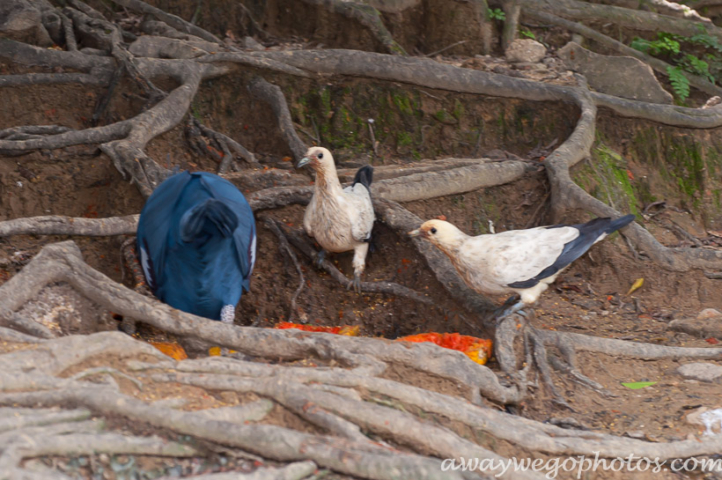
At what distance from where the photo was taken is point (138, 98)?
7172 mm

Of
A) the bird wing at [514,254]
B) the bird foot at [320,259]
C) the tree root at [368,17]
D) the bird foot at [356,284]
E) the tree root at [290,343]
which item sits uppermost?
the tree root at [368,17]

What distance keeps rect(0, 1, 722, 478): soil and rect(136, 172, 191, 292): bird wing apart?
1.65 feet

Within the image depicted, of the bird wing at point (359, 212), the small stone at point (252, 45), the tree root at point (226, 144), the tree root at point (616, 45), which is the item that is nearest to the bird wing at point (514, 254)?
the bird wing at point (359, 212)

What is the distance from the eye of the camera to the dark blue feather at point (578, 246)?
15.2 ft

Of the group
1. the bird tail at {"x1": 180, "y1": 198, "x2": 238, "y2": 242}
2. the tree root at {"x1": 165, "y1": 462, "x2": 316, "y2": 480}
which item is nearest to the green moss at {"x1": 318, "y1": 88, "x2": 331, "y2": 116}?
the bird tail at {"x1": 180, "y1": 198, "x2": 238, "y2": 242}

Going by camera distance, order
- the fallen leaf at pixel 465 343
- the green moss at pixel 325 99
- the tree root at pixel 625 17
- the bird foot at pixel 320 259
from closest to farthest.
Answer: the fallen leaf at pixel 465 343 → the bird foot at pixel 320 259 → the green moss at pixel 325 99 → the tree root at pixel 625 17

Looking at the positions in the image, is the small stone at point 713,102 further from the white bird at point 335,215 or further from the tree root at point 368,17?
the white bird at point 335,215

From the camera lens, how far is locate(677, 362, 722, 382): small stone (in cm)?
447

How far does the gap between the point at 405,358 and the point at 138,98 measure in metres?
4.56

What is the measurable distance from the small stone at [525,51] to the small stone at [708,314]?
14.2 feet

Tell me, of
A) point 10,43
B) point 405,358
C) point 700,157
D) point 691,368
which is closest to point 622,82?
point 700,157

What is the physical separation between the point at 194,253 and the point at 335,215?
134 centimetres

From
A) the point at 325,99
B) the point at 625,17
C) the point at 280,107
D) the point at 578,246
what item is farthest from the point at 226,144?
the point at 625,17

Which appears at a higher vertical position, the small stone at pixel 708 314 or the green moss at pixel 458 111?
the green moss at pixel 458 111
